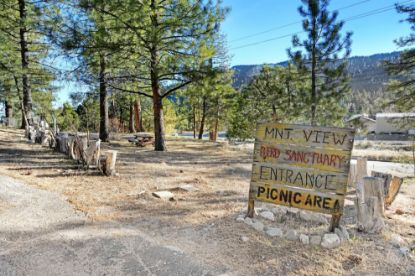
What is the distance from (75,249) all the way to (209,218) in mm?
1686

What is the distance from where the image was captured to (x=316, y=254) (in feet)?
9.50

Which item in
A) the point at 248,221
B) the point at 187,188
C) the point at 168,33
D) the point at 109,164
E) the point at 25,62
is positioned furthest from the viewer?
the point at 25,62

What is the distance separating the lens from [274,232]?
10.9ft

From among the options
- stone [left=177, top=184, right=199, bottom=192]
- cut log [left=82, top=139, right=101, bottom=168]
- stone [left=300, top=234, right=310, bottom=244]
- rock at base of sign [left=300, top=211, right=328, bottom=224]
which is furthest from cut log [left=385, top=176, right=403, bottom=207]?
cut log [left=82, top=139, right=101, bottom=168]

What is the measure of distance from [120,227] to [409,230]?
12.5 feet

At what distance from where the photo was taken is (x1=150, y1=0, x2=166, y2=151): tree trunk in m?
8.13

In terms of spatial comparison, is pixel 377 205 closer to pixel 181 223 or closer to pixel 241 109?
pixel 181 223

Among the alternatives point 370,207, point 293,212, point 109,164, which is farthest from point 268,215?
point 109,164

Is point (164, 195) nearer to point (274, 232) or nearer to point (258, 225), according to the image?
point (258, 225)

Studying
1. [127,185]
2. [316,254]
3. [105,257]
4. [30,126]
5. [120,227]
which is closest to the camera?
[105,257]

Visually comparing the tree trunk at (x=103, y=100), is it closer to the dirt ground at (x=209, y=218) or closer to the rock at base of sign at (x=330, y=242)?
the dirt ground at (x=209, y=218)

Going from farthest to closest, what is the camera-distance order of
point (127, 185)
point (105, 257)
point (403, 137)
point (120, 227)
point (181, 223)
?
point (403, 137)
point (127, 185)
point (181, 223)
point (120, 227)
point (105, 257)

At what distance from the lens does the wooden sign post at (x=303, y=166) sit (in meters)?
3.27

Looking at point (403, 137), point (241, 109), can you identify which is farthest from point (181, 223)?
point (403, 137)
